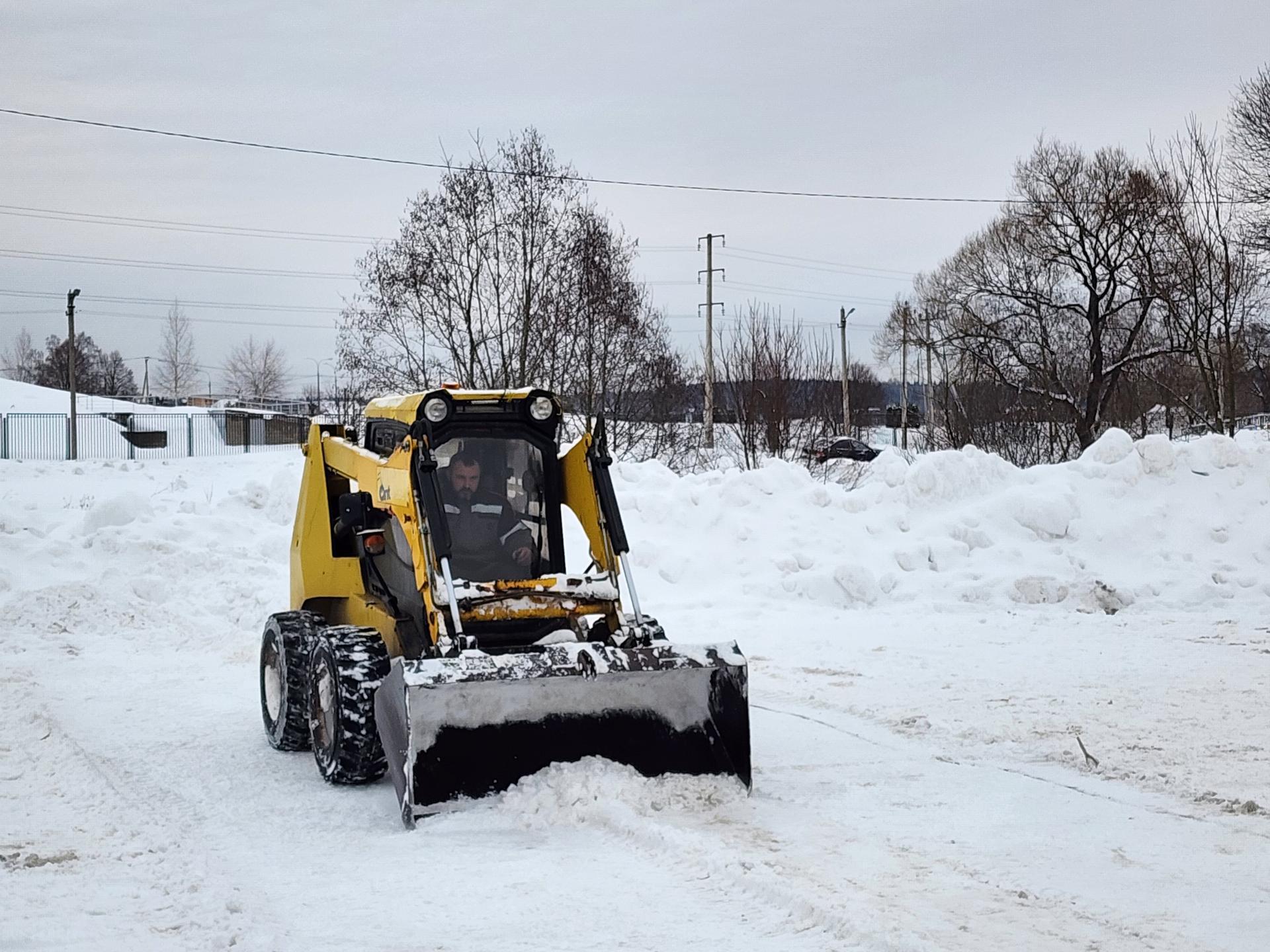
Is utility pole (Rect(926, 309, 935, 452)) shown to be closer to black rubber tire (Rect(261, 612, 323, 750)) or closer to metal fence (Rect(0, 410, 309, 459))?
metal fence (Rect(0, 410, 309, 459))

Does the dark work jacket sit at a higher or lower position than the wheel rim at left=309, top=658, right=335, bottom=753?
higher

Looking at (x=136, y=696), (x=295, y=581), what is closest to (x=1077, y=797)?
(x=295, y=581)

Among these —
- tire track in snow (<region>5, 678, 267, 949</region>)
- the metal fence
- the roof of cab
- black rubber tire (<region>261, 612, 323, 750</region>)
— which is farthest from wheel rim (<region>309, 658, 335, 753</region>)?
the metal fence

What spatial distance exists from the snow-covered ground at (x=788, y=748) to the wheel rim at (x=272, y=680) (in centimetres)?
23

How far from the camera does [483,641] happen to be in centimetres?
703

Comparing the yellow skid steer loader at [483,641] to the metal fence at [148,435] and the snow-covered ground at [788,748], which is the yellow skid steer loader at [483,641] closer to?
the snow-covered ground at [788,748]

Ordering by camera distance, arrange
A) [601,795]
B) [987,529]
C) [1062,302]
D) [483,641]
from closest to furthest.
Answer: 1. [601,795]
2. [483,641]
3. [987,529]
4. [1062,302]

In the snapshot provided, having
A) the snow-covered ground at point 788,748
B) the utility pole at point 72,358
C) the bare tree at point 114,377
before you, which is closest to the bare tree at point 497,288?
the snow-covered ground at point 788,748

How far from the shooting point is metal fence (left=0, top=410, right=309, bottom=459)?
126 ft

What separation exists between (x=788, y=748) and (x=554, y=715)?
204 centimetres

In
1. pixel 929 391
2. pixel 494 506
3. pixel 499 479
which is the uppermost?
pixel 929 391

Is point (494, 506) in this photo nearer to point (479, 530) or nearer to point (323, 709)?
point (479, 530)

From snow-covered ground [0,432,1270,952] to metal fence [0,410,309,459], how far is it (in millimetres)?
23683

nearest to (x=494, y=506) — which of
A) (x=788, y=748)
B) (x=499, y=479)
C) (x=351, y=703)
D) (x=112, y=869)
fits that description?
(x=499, y=479)
